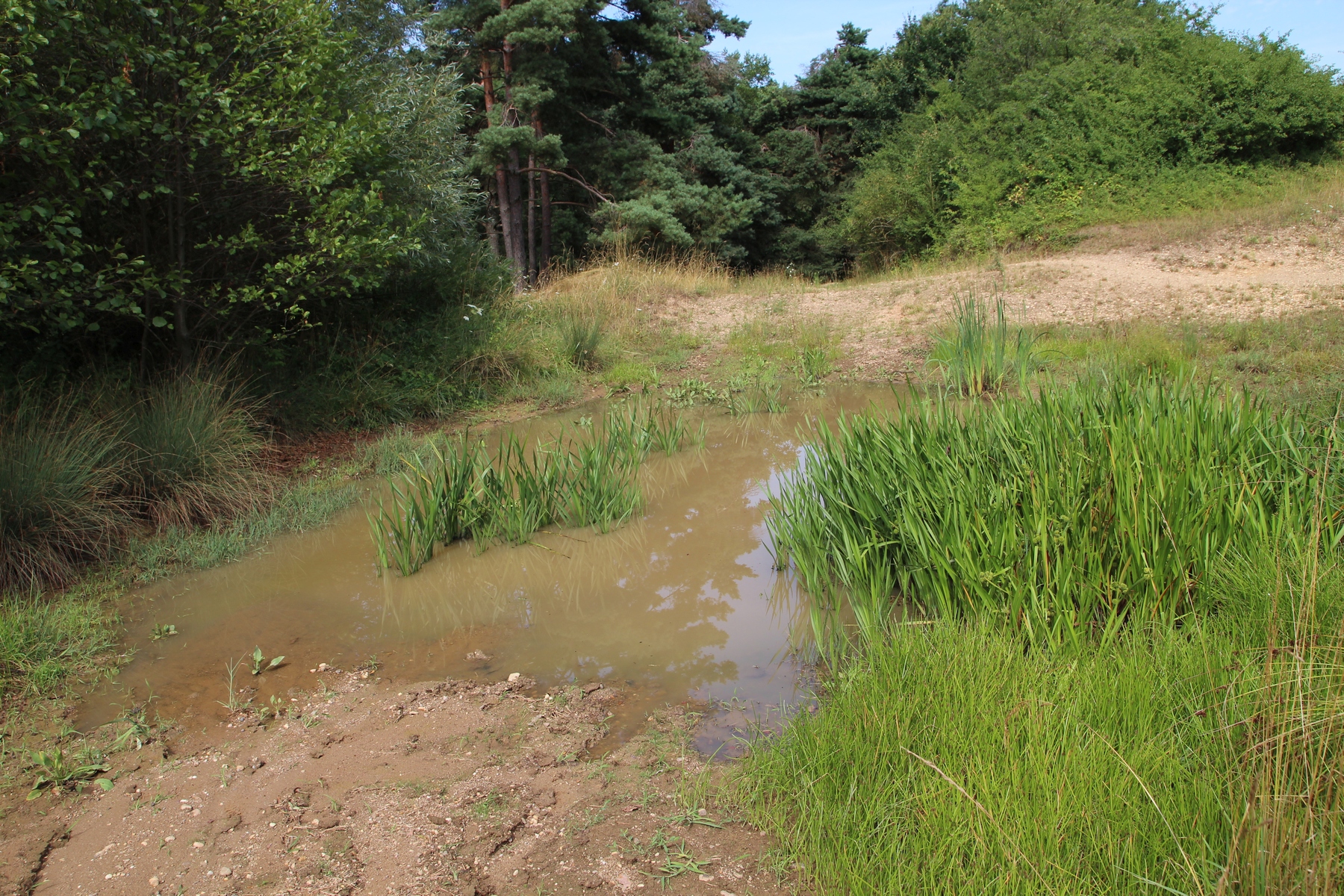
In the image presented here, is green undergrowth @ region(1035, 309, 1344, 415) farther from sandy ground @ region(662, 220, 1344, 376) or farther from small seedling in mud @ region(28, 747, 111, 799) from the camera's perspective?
small seedling in mud @ region(28, 747, 111, 799)

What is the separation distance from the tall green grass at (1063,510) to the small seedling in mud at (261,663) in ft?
8.76

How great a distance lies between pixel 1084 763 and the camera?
2.28 meters

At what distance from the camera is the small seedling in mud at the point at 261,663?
4.05 metres

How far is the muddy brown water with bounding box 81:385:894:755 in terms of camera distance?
12.5ft

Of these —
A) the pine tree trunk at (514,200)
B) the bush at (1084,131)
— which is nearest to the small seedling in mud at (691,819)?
the bush at (1084,131)

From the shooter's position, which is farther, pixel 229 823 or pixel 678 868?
pixel 229 823

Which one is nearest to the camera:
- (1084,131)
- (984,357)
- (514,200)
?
(984,357)

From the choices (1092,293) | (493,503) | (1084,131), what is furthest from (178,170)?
(1084,131)

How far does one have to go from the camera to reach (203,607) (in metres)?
4.83

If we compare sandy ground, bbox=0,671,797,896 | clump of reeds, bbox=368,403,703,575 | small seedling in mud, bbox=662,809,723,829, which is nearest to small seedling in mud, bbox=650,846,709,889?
sandy ground, bbox=0,671,797,896

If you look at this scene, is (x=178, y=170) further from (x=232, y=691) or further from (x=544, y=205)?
(x=544, y=205)

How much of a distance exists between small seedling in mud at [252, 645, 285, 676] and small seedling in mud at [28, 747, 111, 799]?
0.82 meters

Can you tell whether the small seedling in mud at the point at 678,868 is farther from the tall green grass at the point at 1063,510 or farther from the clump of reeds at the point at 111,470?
the clump of reeds at the point at 111,470

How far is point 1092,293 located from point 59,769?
39.6 feet
